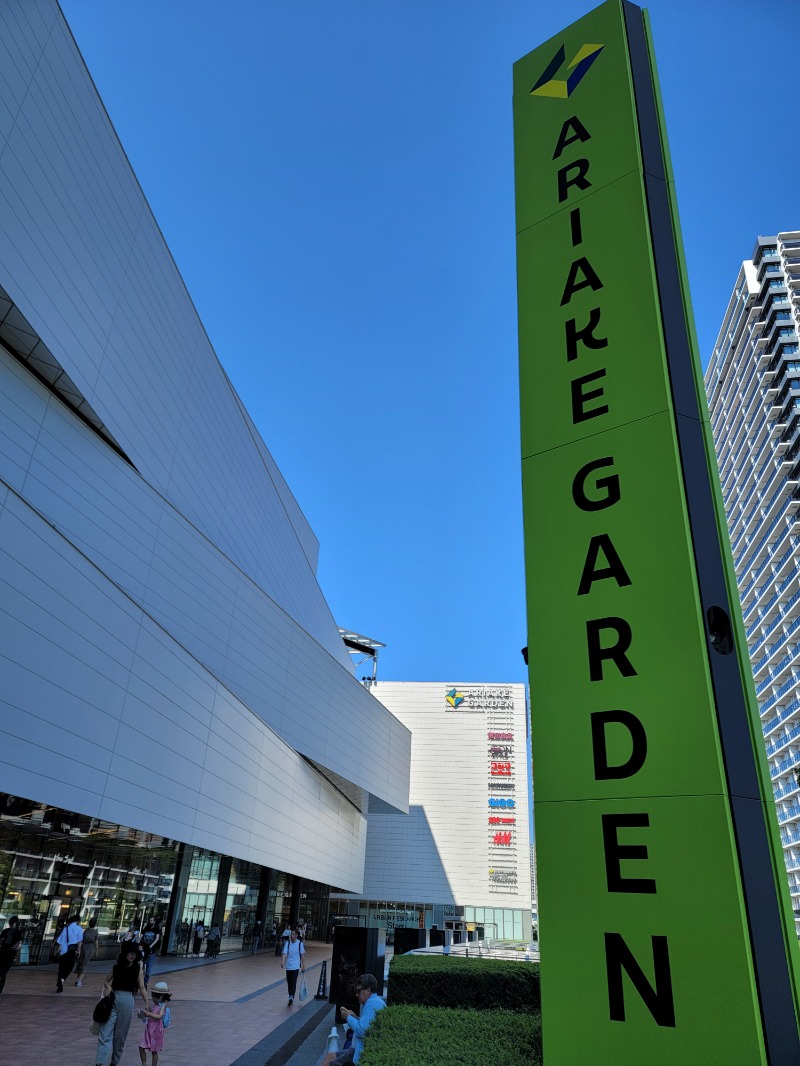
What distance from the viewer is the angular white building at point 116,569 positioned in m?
12.6

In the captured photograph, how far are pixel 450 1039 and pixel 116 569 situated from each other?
576 inches

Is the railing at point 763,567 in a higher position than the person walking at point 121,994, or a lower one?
higher

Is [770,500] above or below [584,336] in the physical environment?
above

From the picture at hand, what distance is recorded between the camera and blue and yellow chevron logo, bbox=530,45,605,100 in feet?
19.0

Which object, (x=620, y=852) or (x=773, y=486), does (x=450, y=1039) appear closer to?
(x=620, y=852)

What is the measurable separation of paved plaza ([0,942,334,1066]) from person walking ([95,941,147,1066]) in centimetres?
166

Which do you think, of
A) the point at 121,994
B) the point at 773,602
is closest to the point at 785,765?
the point at 773,602

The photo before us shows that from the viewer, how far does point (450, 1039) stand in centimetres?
499

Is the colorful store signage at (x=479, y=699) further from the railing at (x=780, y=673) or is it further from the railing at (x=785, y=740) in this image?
the railing at (x=785, y=740)

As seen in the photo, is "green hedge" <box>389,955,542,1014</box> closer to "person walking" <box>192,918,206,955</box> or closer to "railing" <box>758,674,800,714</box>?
"person walking" <box>192,918,206,955</box>

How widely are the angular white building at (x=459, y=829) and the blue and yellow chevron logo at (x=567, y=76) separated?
54663mm

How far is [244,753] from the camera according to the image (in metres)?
23.5

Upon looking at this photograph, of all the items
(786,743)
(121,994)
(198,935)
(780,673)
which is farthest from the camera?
(780,673)

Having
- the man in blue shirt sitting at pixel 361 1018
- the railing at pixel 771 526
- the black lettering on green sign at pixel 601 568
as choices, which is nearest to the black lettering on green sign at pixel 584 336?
the black lettering on green sign at pixel 601 568
